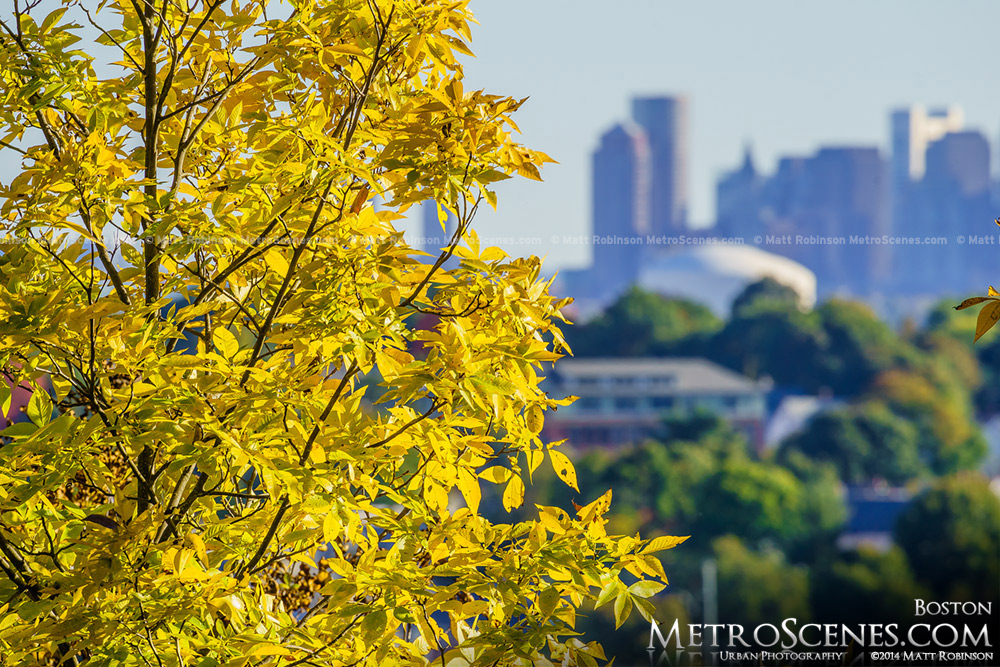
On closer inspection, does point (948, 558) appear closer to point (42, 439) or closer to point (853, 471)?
point (853, 471)

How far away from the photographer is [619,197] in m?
55.7

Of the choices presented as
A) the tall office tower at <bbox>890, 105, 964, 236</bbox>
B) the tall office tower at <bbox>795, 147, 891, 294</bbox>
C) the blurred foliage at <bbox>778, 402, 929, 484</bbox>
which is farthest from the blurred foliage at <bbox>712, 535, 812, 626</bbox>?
the tall office tower at <bbox>890, 105, 964, 236</bbox>

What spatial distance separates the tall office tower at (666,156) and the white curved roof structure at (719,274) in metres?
12.9

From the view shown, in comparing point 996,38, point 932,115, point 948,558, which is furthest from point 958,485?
point 932,115

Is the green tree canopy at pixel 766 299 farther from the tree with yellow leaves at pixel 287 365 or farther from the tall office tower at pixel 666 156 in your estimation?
the tree with yellow leaves at pixel 287 365

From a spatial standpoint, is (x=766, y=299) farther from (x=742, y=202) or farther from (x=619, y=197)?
(x=619, y=197)

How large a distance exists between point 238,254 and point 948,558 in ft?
79.1

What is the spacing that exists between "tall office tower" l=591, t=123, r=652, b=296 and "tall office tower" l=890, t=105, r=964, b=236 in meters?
12.0

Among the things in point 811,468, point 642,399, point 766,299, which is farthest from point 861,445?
point 766,299

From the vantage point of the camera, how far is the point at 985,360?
33312mm

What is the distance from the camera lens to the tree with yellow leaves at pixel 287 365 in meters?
0.86

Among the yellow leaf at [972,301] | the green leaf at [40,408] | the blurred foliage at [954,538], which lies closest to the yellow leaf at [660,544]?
the yellow leaf at [972,301]

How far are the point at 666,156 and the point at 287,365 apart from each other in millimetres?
59855

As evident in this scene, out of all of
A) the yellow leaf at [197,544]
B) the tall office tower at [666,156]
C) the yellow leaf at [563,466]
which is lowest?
the yellow leaf at [197,544]
